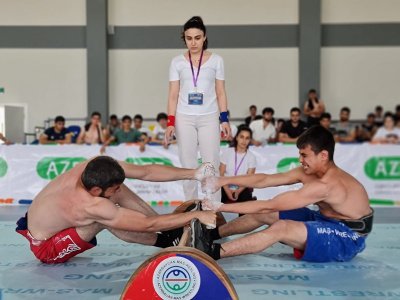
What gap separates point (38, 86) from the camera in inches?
560

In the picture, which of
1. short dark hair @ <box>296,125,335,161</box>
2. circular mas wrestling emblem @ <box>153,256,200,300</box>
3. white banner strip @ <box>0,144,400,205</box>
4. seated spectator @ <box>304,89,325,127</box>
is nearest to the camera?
circular mas wrestling emblem @ <box>153,256,200,300</box>

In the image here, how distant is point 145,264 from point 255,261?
5.66 feet

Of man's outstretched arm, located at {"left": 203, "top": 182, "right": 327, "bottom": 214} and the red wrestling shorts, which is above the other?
man's outstretched arm, located at {"left": 203, "top": 182, "right": 327, "bottom": 214}

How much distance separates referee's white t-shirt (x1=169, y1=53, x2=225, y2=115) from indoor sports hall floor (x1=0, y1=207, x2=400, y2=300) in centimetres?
134

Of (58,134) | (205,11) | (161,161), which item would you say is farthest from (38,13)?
(161,161)

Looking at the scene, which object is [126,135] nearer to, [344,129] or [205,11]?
[344,129]

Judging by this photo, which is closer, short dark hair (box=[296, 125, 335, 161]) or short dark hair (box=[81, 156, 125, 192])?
short dark hair (box=[81, 156, 125, 192])

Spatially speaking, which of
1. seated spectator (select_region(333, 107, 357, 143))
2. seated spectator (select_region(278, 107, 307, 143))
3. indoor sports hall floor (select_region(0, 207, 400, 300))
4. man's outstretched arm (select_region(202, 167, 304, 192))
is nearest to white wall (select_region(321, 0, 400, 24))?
seated spectator (select_region(333, 107, 357, 143))

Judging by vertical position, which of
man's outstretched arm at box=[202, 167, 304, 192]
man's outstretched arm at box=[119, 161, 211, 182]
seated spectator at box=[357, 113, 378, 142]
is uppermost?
seated spectator at box=[357, 113, 378, 142]

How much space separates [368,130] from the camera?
12.1 meters

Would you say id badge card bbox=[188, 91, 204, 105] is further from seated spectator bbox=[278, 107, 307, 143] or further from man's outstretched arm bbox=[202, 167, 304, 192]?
seated spectator bbox=[278, 107, 307, 143]

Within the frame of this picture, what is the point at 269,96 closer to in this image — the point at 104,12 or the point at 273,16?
the point at 273,16

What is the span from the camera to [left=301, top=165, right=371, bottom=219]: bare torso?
3820 millimetres

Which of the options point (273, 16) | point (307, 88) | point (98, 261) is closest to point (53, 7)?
point (273, 16)
